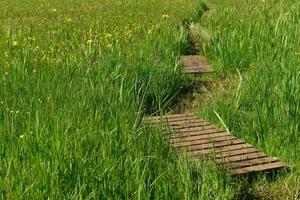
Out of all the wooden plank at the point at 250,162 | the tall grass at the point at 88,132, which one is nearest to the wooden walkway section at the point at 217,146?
the wooden plank at the point at 250,162

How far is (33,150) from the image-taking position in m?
2.91

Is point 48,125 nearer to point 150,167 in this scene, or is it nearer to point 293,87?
point 150,167

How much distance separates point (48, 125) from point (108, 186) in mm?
663

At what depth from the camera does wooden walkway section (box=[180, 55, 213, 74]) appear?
21.3 feet

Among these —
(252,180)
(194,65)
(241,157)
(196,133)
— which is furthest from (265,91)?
(194,65)

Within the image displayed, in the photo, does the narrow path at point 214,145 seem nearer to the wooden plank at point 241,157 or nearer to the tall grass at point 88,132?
the wooden plank at point 241,157

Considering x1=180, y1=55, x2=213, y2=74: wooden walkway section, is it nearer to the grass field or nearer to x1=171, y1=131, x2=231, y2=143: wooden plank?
the grass field

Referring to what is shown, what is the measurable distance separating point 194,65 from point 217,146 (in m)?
3.13

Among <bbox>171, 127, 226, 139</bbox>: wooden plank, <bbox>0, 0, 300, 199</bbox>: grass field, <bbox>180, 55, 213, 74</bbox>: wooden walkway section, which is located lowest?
<bbox>180, 55, 213, 74</bbox>: wooden walkway section

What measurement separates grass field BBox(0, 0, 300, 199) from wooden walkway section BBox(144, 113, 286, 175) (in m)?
0.12

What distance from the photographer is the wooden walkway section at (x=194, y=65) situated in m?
6.50

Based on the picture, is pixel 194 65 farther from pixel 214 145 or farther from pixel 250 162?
pixel 250 162

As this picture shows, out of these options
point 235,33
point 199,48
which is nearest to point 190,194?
point 235,33

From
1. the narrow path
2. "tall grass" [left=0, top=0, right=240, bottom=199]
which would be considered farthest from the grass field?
the narrow path
